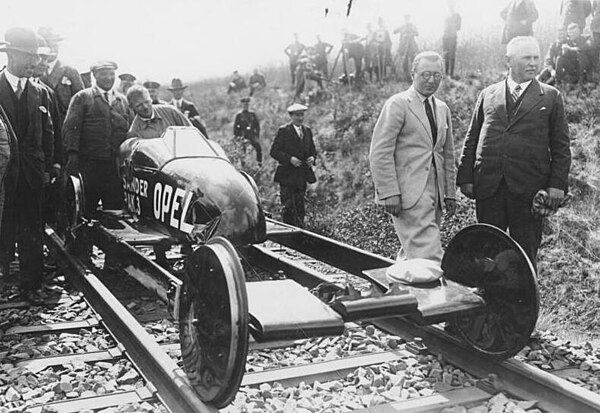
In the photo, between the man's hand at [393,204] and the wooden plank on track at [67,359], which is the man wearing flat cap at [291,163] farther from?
the wooden plank on track at [67,359]

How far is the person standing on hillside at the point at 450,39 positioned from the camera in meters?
16.4

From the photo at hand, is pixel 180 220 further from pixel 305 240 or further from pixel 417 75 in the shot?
pixel 417 75

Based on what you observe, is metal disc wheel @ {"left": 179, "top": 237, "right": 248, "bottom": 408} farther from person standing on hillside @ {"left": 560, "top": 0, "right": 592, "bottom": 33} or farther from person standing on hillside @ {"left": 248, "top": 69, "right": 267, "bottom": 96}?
person standing on hillside @ {"left": 248, "top": 69, "right": 267, "bottom": 96}

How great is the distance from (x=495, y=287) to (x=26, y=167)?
4.64 meters

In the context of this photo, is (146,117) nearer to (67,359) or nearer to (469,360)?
(67,359)

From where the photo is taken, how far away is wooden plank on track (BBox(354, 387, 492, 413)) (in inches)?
157

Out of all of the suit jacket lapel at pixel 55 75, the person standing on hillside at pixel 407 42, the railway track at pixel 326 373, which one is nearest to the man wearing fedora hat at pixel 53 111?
the railway track at pixel 326 373

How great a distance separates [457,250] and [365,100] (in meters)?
12.5

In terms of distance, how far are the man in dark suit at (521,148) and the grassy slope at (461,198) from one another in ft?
3.76

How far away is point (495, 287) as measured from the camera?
180 inches

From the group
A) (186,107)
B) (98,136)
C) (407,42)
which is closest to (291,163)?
(98,136)

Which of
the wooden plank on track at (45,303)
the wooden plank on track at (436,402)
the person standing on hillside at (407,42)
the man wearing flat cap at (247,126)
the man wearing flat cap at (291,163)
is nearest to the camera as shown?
the wooden plank on track at (436,402)

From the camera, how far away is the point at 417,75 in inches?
199

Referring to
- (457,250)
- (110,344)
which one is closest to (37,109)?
(110,344)
